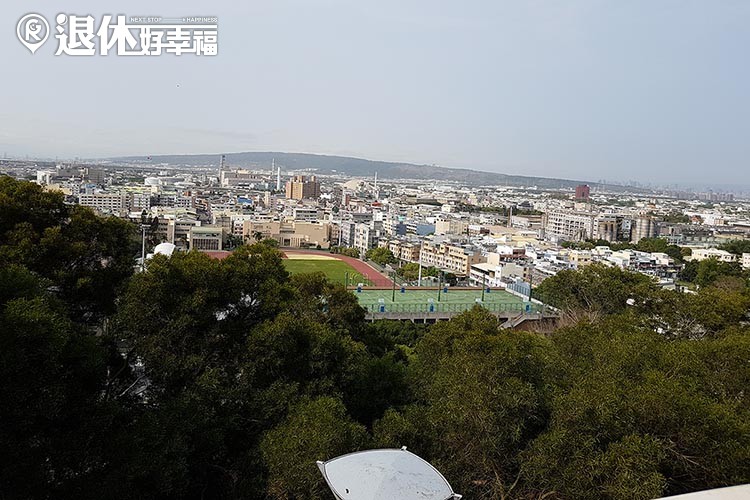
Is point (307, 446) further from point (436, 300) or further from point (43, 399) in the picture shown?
point (436, 300)

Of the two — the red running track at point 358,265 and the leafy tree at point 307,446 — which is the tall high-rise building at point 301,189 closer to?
the red running track at point 358,265

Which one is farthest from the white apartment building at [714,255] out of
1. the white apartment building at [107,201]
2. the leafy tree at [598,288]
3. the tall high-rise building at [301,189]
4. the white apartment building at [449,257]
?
the tall high-rise building at [301,189]

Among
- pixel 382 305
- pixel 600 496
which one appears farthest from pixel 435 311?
pixel 600 496

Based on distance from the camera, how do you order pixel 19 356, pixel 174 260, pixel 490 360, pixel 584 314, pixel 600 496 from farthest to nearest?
pixel 584 314 → pixel 174 260 → pixel 490 360 → pixel 600 496 → pixel 19 356

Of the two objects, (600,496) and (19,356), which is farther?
(600,496)

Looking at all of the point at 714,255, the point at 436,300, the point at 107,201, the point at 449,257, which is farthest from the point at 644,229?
the point at 107,201

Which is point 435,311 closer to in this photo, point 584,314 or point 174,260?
point 584,314

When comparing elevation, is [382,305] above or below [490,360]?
below
